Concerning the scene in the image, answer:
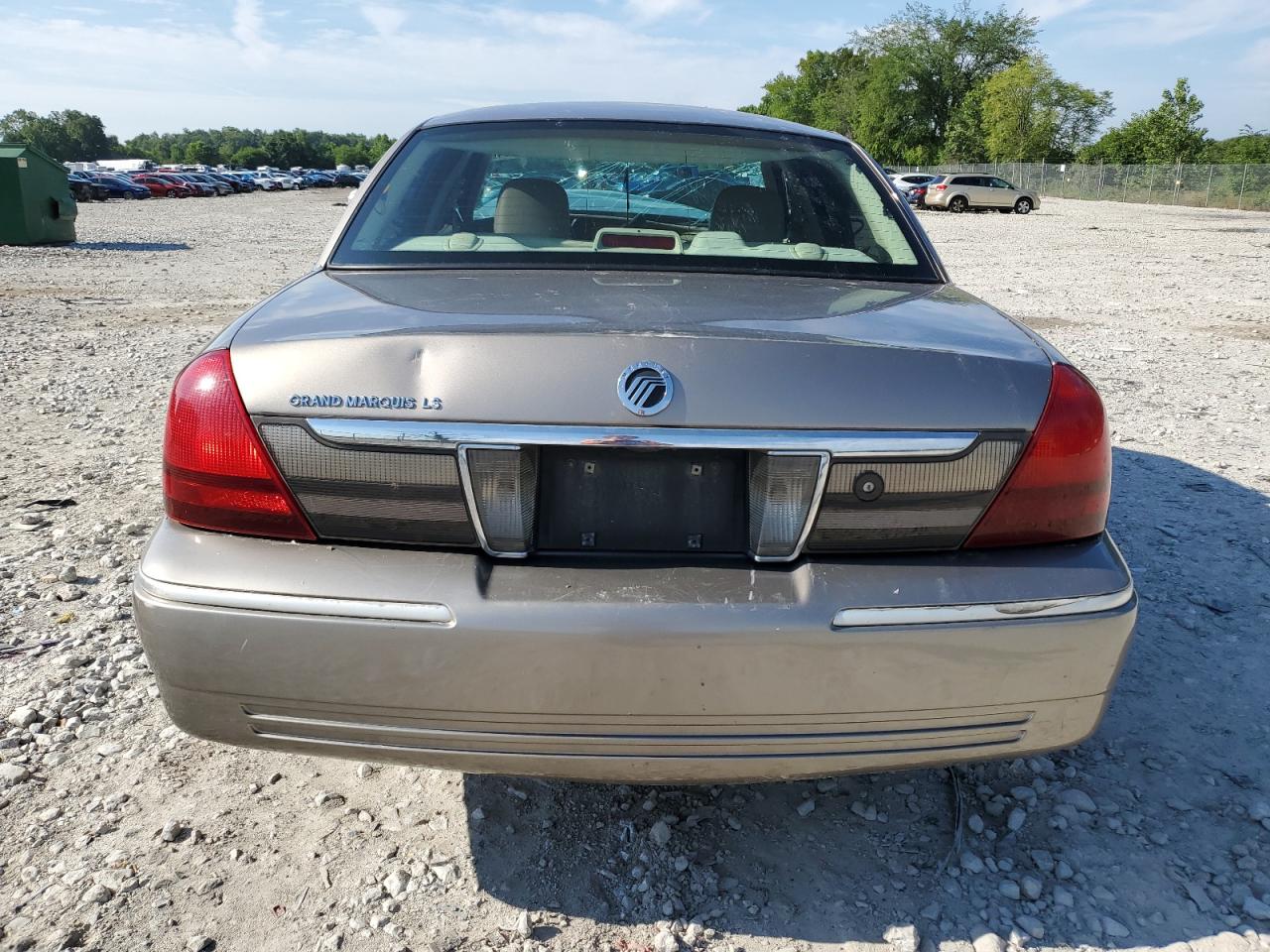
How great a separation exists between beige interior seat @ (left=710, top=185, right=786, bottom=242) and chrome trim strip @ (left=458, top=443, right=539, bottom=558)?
1380 millimetres

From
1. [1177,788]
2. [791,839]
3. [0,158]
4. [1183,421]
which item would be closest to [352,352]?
[791,839]

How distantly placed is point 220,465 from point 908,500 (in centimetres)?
130

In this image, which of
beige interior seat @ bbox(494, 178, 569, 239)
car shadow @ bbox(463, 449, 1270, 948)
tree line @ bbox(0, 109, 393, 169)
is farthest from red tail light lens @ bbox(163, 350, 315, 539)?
tree line @ bbox(0, 109, 393, 169)

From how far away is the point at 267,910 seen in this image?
2.08 meters

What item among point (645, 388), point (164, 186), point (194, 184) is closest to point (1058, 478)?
point (645, 388)

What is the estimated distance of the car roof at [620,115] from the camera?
10.2 feet

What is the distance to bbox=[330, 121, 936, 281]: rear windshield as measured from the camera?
2646 mm

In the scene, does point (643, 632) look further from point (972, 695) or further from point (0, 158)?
point (0, 158)

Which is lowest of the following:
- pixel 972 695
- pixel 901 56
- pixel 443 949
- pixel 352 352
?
pixel 443 949

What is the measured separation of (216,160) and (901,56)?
10198 cm

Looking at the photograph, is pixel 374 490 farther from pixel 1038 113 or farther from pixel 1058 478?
pixel 1038 113

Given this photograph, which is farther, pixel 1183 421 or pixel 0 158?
pixel 0 158

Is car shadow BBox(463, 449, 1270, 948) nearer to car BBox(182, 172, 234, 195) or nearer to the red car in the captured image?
the red car

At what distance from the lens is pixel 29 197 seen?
62.2 ft
